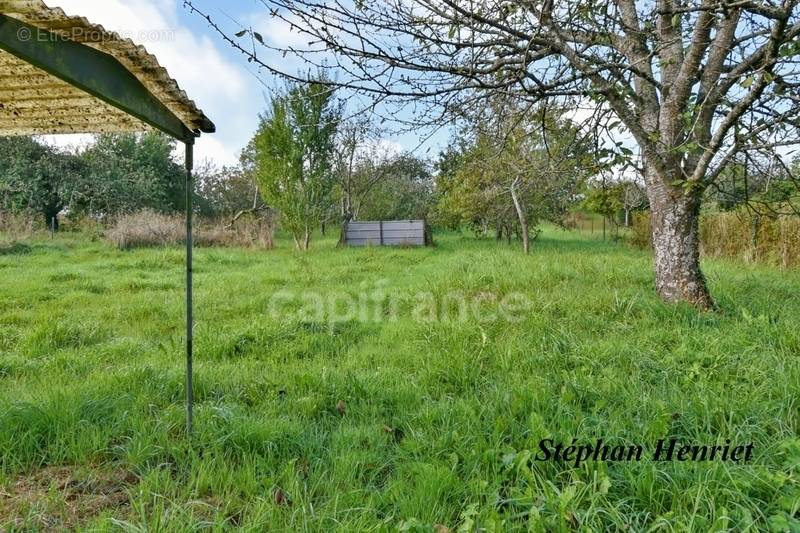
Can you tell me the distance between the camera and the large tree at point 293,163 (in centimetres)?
1355

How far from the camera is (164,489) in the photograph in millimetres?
1906

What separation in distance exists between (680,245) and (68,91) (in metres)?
5.38

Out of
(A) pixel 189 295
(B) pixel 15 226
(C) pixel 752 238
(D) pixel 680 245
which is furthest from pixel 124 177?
(C) pixel 752 238

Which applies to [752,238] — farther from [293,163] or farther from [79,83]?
[293,163]

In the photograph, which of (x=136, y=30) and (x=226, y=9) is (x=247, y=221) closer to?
(x=136, y=30)

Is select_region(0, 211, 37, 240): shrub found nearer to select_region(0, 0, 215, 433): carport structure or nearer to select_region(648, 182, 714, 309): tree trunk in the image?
select_region(0, 0, 215, 433): carport structure

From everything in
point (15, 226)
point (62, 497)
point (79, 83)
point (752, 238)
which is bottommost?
point (62, 497)

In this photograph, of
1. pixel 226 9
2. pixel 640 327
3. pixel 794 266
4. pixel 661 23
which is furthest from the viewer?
pixel 794 266

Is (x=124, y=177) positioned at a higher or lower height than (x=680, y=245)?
higher

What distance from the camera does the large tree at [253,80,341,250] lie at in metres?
13.5

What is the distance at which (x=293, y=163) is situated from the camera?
13.6 metres

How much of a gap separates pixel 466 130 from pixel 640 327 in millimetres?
2678

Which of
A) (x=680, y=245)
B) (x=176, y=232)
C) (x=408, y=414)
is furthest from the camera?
(x=176, y=232)

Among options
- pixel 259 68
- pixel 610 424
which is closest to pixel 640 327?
pixel 610 424
